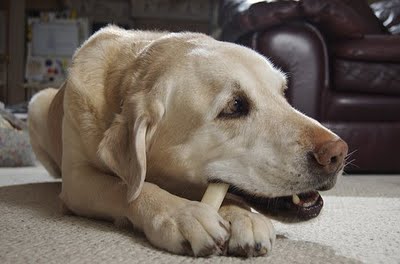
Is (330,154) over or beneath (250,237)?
over

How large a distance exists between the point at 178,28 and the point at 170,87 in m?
6.97

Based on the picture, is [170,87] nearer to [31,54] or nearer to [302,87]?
[302,87]

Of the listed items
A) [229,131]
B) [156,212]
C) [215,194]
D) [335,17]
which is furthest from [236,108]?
[335,17]

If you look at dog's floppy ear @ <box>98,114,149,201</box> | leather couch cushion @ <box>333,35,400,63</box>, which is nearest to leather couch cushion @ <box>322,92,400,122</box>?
leather couch cushion @ <box>333,35,400,63</box>

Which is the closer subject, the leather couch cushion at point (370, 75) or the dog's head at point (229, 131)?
the dog's head at point (229, 131)

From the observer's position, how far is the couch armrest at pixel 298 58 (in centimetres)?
292

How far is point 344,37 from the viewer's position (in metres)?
3.00

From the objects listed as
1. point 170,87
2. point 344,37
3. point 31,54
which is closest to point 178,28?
point 31,54

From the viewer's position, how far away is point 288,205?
1.21m

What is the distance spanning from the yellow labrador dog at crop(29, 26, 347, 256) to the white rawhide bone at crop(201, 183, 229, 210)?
0.06ft

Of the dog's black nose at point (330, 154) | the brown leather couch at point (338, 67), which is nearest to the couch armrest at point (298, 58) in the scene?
the brown leather couch at point (338, 67)

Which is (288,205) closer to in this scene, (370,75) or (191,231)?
(191,231)

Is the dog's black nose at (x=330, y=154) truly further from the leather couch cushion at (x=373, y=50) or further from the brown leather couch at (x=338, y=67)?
the leather couch cushion at (x=373, y=50)

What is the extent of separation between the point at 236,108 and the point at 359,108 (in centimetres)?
190
